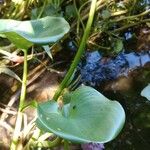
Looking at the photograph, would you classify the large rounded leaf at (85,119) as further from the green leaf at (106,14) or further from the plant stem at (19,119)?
the green leaf at (106,14)

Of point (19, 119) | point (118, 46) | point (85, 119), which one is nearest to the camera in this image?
point (85, 119)

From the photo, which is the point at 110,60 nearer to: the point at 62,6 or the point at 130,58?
the point at 130,58

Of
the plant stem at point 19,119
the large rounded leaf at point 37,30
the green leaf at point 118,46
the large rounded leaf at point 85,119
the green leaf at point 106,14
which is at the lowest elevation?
the green leaf at point 118,46

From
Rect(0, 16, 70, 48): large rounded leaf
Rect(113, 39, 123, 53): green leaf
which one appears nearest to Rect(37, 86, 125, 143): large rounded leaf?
Rect(0, 16, 70, 48): large rounded leaf

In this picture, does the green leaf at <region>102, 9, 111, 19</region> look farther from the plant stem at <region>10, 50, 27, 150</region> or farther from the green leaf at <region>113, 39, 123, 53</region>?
the plant stem at <region>10, 50, 27, 150</region>

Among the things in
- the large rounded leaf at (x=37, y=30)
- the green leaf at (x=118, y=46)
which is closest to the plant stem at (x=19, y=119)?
the large rounded leaf at (x=37, y=30)

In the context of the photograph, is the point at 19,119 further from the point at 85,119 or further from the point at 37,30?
the point at 85,119

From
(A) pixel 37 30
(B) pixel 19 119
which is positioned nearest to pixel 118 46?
(B) pixel 19 119

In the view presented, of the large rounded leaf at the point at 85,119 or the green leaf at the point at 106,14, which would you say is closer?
the large rounded leaf at the point at 85,119
